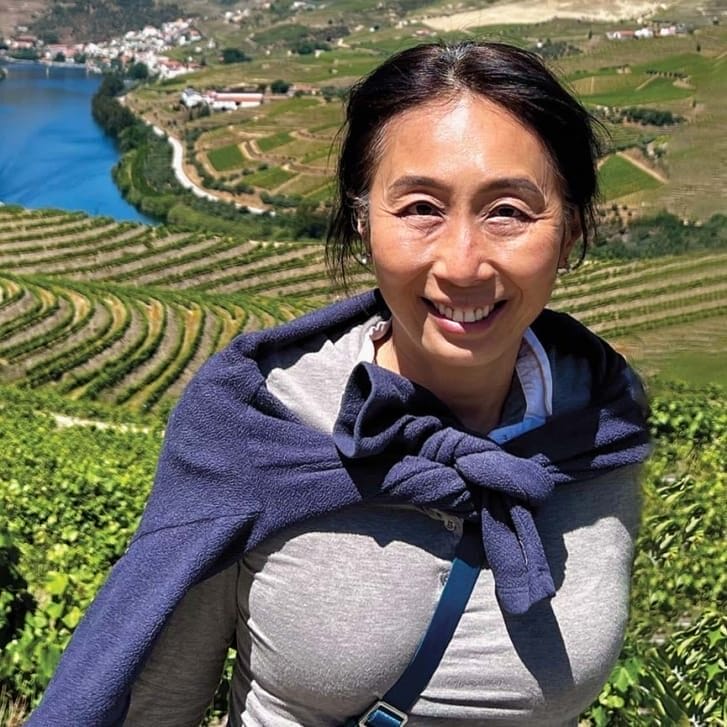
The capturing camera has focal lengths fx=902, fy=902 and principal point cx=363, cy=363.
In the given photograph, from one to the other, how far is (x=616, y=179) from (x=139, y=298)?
29.9 metres

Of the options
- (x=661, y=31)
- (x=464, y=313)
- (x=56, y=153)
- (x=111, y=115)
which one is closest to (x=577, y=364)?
(x=464, y=313)

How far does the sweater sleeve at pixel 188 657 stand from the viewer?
1569 mm

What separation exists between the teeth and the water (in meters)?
68.9

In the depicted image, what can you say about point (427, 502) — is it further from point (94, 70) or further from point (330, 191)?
point (94, 70)

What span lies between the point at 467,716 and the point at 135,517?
5.26 m

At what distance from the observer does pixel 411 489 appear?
1.47m

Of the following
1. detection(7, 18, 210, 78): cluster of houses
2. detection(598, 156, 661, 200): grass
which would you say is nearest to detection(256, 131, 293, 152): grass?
detection(7, 18, 210, 78): cluster of houses

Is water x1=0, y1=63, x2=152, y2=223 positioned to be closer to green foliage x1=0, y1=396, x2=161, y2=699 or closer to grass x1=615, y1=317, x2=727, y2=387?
green foliage x1=0, y1=396, x2=161, y2=699

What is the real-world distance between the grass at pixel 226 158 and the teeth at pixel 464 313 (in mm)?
80948

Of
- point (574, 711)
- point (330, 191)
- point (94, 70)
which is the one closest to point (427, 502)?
point (574, 711)

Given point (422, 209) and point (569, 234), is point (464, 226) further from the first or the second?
point (569, 234)

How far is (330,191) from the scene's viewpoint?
6.18 feet

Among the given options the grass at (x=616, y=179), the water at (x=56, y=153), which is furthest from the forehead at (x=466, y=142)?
the water at (x=56, y=153)

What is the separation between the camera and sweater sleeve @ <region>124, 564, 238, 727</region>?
61.8 inches
